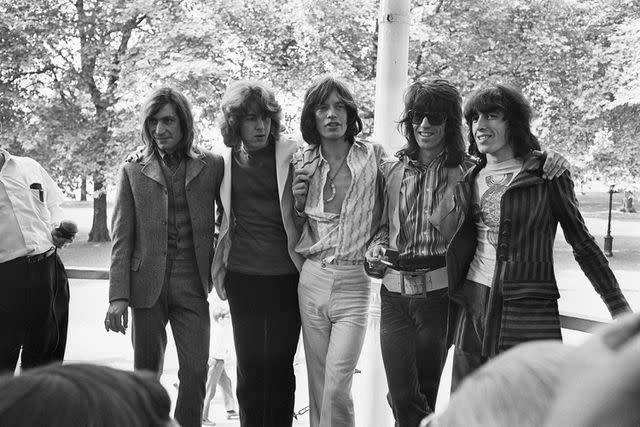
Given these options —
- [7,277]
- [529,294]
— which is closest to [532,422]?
[529,294]

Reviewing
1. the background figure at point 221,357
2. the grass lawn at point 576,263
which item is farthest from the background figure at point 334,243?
the grass lawn at point 576,263

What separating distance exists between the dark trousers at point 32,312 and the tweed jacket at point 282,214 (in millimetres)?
753

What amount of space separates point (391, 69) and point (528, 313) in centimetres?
143

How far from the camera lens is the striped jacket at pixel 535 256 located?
2.29 m

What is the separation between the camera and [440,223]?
2572mm

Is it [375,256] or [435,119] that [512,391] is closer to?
[375,256]

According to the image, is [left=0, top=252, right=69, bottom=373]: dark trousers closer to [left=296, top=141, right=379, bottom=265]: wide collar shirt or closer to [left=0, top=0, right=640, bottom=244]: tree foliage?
[left=296, top=141, right=379, bottom=265]: wide collar shirt

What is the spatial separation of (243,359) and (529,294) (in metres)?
1.14

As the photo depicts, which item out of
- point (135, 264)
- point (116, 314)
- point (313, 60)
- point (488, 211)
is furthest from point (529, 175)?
point (313, 60)

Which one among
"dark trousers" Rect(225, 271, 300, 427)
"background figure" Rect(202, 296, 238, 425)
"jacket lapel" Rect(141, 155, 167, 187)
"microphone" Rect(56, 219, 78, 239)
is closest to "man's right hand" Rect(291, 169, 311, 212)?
"dark trousers" Rect(225, 271, 300, 427)

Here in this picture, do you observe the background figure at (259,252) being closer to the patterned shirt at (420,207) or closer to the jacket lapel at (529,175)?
the patterned shirt at (420,207)

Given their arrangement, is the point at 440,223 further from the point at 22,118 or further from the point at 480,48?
the point at 22,118

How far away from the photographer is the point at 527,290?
7.57 feet

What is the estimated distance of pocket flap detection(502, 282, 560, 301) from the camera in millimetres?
2307
